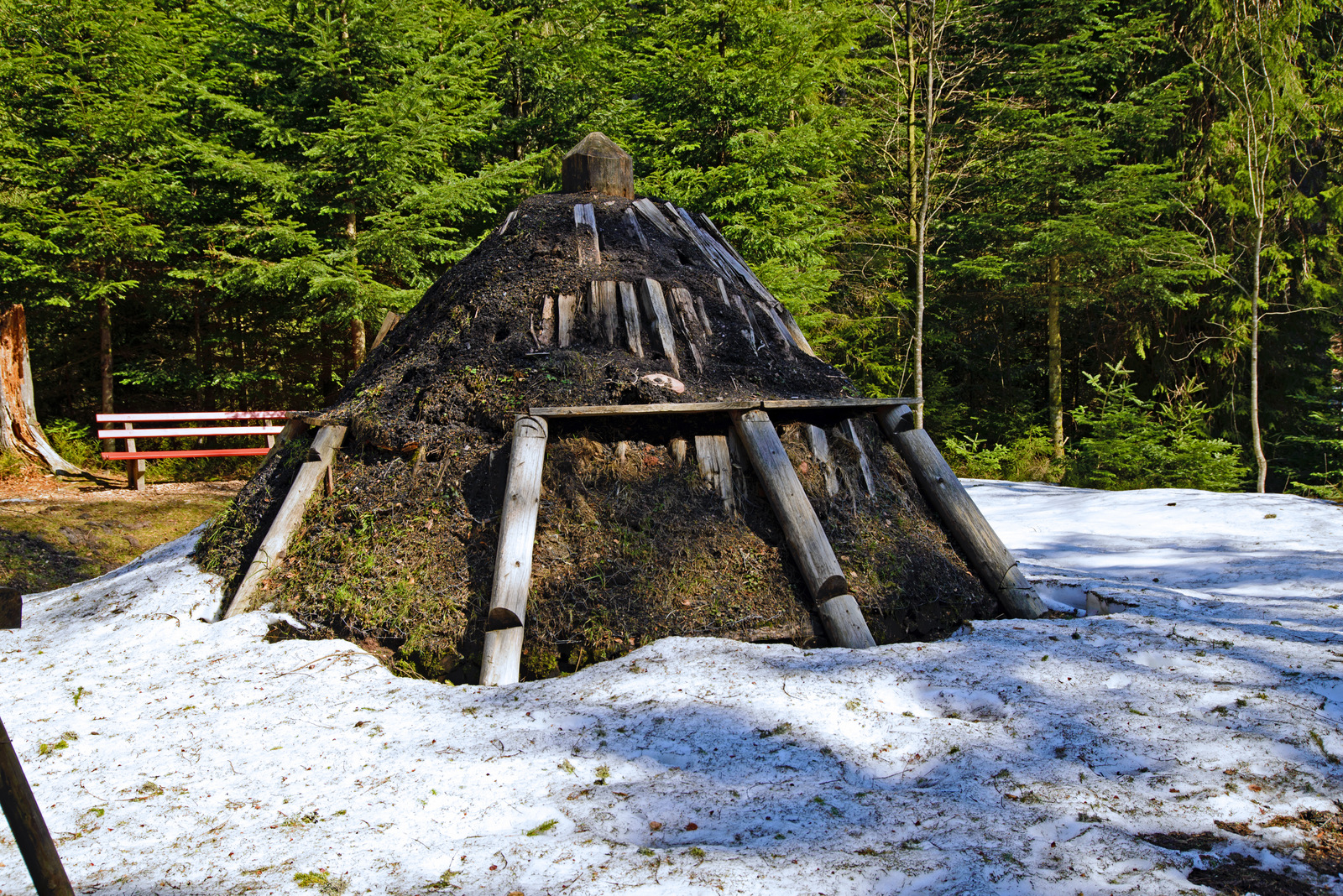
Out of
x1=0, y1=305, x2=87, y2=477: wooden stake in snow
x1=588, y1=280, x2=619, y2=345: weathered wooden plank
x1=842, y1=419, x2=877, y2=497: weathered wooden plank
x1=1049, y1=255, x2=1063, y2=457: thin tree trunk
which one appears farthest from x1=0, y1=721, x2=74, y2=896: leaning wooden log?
x1=1049, y1=255, x2=1063, y2=457: thin tree trunk

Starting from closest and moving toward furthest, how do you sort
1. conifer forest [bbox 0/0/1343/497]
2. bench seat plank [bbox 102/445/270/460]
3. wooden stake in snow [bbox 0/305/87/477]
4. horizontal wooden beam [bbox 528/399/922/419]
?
horizontal wooden beam [bbox 528/399/922/419] → bench seat plank [bbox 102/445/270/460] → wooden stake in snow [bbox 0/305/87/477] → conifer forest [bbox 0/0/1343/497]

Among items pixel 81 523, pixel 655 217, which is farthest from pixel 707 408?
pixel 81 523

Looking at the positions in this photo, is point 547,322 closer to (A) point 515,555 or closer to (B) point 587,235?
(B) point 587,235

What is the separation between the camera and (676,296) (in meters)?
4.89

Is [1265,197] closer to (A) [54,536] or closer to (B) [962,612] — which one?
(B) [962,612]

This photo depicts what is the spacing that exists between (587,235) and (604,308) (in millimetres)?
736

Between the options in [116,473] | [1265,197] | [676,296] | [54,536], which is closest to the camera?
[676,296]

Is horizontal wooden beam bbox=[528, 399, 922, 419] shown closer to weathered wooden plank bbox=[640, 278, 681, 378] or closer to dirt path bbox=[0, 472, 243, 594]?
weathered wooden plank bbox=[640, 278, 681, 378]

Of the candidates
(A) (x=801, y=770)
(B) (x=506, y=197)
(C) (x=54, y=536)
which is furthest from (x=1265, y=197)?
(C) (x=54, y=536)

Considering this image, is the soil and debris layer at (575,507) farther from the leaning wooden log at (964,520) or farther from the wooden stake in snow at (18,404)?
the wooden stake in snow at (18,404)

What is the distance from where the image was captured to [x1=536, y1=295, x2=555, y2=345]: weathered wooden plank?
462 centimetres

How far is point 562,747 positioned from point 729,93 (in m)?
10.2

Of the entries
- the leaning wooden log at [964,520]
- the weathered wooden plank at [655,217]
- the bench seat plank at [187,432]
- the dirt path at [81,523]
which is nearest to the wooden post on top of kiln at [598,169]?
the weathered wooden plank at [655,217]

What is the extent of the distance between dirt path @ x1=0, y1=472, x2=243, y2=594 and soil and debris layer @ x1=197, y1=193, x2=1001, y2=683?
298cm
